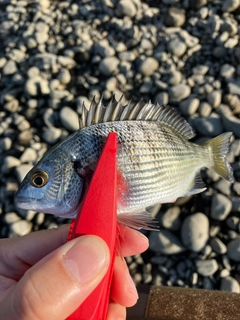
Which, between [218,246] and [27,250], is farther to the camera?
[218,246]

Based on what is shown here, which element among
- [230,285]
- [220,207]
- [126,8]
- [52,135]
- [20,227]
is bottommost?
[230,285]

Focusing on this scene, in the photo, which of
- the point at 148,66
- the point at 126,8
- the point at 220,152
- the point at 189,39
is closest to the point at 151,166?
the point at 220,152

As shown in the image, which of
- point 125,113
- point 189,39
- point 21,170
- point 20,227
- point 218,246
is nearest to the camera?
point 125,113

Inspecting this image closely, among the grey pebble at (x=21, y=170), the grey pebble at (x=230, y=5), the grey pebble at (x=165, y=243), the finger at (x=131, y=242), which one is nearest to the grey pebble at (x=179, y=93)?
the grey pebble at (x=230, y=5)

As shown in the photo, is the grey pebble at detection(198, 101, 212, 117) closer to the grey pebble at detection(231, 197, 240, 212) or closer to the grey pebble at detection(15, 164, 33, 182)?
the grey pebble at detection(231, 197, 240, 212)

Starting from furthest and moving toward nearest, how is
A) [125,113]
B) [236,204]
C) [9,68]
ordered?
[9,68], [236,204], [125,113]

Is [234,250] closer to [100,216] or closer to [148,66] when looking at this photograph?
[100,216]

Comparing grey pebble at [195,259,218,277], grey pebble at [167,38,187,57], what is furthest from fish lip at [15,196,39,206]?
grey pebble at [167,38,187,57]
